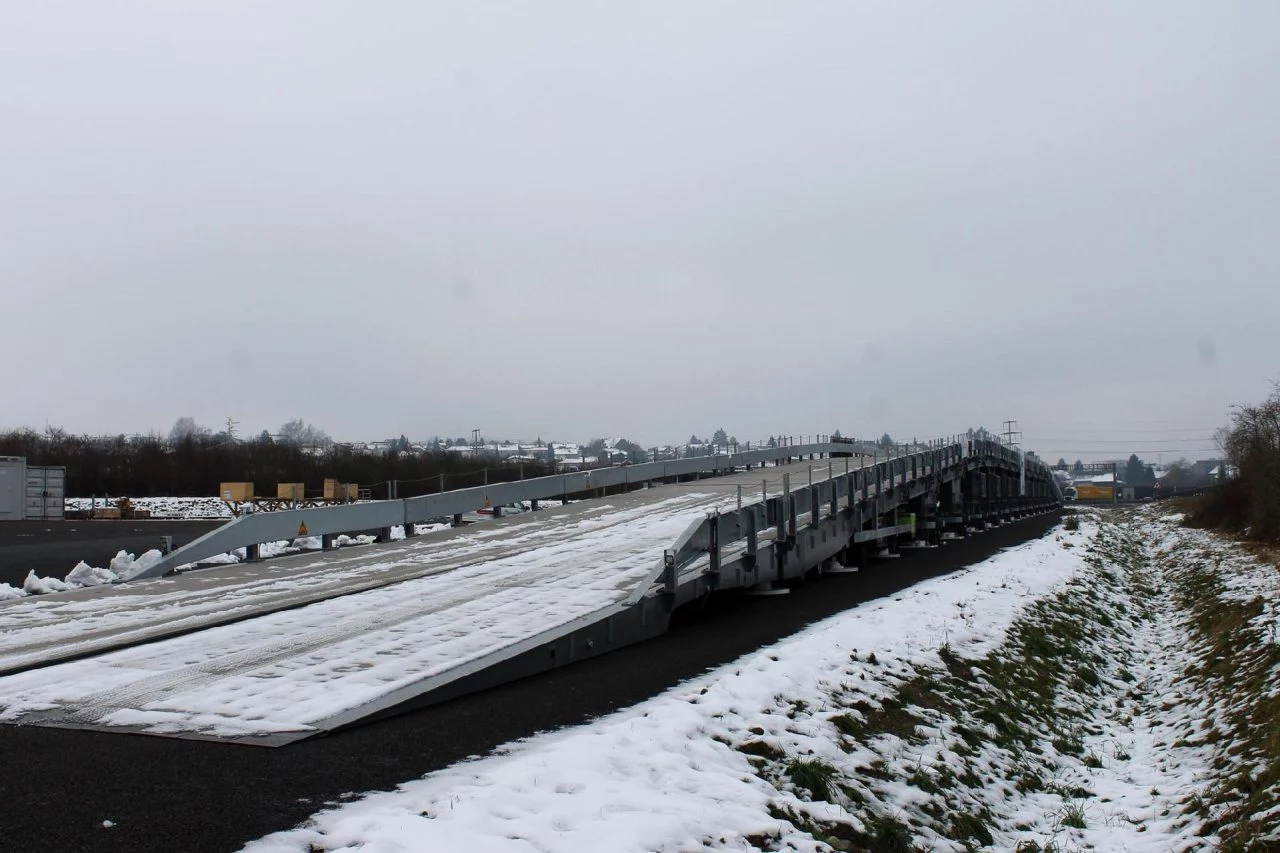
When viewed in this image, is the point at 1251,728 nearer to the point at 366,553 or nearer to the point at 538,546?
the point at 538,546

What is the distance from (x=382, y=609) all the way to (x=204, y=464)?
210 feet

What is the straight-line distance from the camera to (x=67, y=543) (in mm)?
23484

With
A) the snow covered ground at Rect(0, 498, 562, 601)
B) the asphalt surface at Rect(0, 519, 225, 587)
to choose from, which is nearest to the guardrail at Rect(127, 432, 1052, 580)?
the snow covered ground at Rect(0, 498, 562, 601)

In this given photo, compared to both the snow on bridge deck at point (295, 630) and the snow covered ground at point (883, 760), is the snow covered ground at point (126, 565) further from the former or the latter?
the snow covered ground at point (883, 760)

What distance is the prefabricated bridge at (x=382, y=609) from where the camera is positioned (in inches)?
318

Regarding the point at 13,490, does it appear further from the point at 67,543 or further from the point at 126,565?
the point at 126,565

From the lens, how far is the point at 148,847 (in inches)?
200

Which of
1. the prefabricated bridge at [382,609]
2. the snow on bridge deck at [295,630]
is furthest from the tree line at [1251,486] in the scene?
the snow on bridge deck at [295,630]

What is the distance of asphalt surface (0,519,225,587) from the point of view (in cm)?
1787

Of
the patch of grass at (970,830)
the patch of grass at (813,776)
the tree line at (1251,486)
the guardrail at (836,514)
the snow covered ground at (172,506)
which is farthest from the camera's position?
the snow covered ground at (172,506)

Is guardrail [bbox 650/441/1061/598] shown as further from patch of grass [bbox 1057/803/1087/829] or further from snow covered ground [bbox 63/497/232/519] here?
snow covered ground [bbox 63/497/232/519]

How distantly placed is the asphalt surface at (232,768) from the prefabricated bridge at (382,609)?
1.01 feet

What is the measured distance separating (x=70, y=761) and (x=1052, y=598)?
18172 millimetres

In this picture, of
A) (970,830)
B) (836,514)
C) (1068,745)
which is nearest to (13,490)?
(836,514)
